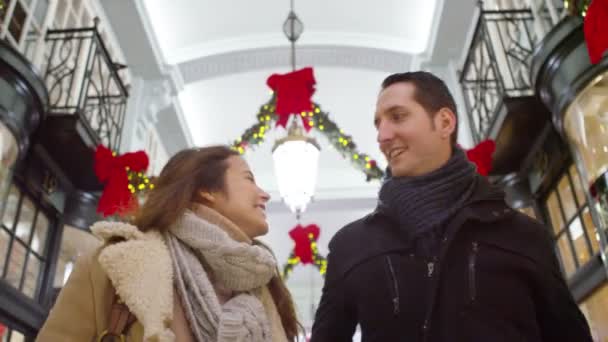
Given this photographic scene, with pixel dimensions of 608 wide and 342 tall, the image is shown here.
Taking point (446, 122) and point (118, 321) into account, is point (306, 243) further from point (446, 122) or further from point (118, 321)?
point (118, 321)

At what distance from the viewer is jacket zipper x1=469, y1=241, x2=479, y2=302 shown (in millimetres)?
1419

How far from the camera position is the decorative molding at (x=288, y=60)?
26.7 feet

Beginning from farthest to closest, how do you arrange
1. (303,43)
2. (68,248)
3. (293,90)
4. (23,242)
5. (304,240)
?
(303,43), (304,240), (68,248), (23,242), (293,90)

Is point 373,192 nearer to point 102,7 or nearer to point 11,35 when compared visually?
point 102,7

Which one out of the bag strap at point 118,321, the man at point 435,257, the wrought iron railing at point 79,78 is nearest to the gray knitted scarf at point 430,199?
the man at point 435,257

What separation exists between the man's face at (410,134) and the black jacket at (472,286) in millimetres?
178

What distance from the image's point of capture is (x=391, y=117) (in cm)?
173

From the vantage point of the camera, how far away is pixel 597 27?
196 centimetres

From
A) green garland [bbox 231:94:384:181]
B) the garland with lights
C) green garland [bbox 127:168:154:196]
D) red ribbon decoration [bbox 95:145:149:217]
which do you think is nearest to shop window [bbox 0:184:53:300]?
red ribbon decoration [bbox 95:145:149:217]

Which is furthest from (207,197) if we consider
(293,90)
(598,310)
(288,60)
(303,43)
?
(288,60)

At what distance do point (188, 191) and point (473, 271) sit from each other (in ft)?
3.30

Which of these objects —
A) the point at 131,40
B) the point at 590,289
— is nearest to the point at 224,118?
the point at 131,40

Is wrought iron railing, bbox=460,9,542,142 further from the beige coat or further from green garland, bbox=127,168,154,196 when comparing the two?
the beige coat

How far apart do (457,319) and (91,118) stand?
5986 millimetres
